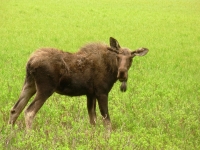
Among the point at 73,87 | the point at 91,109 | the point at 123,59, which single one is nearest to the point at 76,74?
the point at 73,87

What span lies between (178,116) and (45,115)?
2.74m

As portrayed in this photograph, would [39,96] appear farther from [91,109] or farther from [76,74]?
[91,109]

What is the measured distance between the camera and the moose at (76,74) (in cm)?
809

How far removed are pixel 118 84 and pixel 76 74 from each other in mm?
4125

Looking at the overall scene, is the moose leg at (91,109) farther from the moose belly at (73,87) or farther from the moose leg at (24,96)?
the moose leg at (24,96)

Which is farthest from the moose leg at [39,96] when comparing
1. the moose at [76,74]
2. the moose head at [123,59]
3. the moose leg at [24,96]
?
the moose head at [123,59]

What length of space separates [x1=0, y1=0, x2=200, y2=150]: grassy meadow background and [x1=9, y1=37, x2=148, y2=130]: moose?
1.43 ft

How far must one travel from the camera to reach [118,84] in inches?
494

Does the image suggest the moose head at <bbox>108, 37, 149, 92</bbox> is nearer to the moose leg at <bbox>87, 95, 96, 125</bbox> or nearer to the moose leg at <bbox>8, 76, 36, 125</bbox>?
the moose leg at <bbox>87, 95, 96, 125</bbox>

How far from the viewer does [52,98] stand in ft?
34.6

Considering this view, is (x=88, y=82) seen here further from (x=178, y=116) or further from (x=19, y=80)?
(x=19, y=80)

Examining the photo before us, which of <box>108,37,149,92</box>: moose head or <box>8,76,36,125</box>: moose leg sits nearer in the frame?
<box>108,37,149,92</box>: moose head

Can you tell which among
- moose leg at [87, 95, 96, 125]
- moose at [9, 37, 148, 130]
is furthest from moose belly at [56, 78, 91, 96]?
moose leg at [87, 95, 96, 125]

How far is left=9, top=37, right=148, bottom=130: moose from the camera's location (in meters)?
8.09
